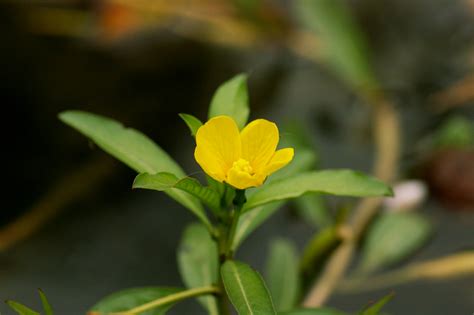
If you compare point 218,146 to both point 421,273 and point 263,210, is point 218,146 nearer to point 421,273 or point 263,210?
point 263,210

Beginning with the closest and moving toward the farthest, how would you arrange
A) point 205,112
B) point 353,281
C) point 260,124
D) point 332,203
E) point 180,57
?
point 260,124 < point 353,281 < point 332,203 < point 205,112 < point 180,57

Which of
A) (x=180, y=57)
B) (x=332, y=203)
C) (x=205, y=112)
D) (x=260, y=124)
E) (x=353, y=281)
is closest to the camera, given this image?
(x=260, y=124)

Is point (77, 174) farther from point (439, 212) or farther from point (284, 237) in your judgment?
point (439, 212)

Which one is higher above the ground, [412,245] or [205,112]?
[205,112]

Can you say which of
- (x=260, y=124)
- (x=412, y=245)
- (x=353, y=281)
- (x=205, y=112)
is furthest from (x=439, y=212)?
(x=260, y=124)

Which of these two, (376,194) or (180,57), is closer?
(376,194)

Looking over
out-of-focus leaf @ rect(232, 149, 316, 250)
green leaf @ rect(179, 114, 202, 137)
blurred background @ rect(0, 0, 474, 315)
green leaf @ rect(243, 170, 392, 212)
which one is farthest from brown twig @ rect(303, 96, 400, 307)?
green leaf @ rect(179, 114, 202, 137)

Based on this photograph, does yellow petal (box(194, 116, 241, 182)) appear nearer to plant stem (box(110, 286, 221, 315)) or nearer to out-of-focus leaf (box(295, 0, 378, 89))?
plant stem (box(110, 286, 221, 315))
